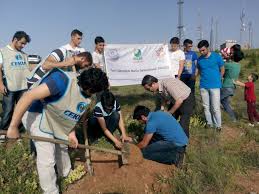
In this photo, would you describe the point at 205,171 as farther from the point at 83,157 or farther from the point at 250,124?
the point at 250,124

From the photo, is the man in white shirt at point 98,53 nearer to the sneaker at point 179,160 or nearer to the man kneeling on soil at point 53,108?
the sneaker at point 179,160

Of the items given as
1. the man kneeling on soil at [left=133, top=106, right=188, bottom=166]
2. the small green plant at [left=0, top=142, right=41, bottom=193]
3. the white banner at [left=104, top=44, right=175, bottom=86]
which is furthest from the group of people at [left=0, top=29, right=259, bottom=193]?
the white banner at [left=104, top=44, right=175, bottom=86]

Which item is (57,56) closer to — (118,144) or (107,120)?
(107,120)

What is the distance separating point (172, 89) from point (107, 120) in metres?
1.16

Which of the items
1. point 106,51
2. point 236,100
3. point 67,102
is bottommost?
point 236,100

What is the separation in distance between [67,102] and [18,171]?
5.21 ft

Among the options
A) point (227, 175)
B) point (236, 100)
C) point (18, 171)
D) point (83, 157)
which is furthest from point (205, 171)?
point (236, 100)

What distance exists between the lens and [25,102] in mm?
3604

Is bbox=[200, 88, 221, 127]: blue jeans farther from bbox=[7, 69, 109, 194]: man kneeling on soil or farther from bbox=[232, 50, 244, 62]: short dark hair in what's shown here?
bbox=[7, 69, 109, 194]: man kneeling on soil

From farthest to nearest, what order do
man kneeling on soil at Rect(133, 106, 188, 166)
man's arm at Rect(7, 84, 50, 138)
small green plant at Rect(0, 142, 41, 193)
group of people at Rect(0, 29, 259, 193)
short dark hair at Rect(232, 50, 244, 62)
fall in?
1. short dark hair at Rect(232, 50, 244, 62)
2. man kneeling on soil at Rect(133, 106, 188, 166)
3. small green plant at Rect(0, 142, 41, 193)
4. group of people at Rect(0, 29, 259, 193)
5. man's arm at Rect(7, 84, 50, 138)

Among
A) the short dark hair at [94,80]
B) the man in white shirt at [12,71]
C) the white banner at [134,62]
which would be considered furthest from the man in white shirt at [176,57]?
the short dark hair at [94,80]

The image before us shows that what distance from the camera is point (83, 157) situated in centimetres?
558

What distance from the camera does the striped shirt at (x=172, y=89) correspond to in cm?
577

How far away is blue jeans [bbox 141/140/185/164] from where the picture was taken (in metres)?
5.34
